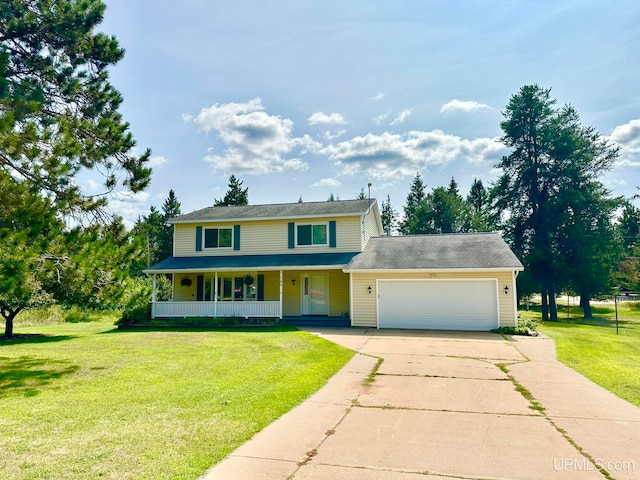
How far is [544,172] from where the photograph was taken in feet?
84.7

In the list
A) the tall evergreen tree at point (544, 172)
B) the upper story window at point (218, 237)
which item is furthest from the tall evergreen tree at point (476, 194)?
the upper story window at point (218, 237)

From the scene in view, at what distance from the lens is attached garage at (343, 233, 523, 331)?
573 inches

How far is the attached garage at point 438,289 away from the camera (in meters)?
14.6

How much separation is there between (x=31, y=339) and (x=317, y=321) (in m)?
10.6

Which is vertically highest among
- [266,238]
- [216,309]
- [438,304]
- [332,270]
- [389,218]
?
[389,218]

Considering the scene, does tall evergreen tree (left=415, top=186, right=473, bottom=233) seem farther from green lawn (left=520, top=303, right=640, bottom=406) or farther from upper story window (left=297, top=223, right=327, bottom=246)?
green lawn (left=520, top=303, right=640, bottom=406)

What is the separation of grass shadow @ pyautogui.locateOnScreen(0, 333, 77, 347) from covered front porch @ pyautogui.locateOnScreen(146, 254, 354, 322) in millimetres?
4223

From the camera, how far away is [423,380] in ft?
24.8

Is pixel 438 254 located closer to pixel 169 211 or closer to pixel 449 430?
pixel 449 430

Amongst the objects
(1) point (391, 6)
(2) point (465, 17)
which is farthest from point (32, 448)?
(2) point (465, 17)

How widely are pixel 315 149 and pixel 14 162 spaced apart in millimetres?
18695

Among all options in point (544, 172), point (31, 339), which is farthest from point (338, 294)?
point (544, 172)

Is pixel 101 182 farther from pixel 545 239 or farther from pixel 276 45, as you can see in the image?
pixel 545 239

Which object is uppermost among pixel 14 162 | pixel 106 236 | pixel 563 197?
pixel 563 197
